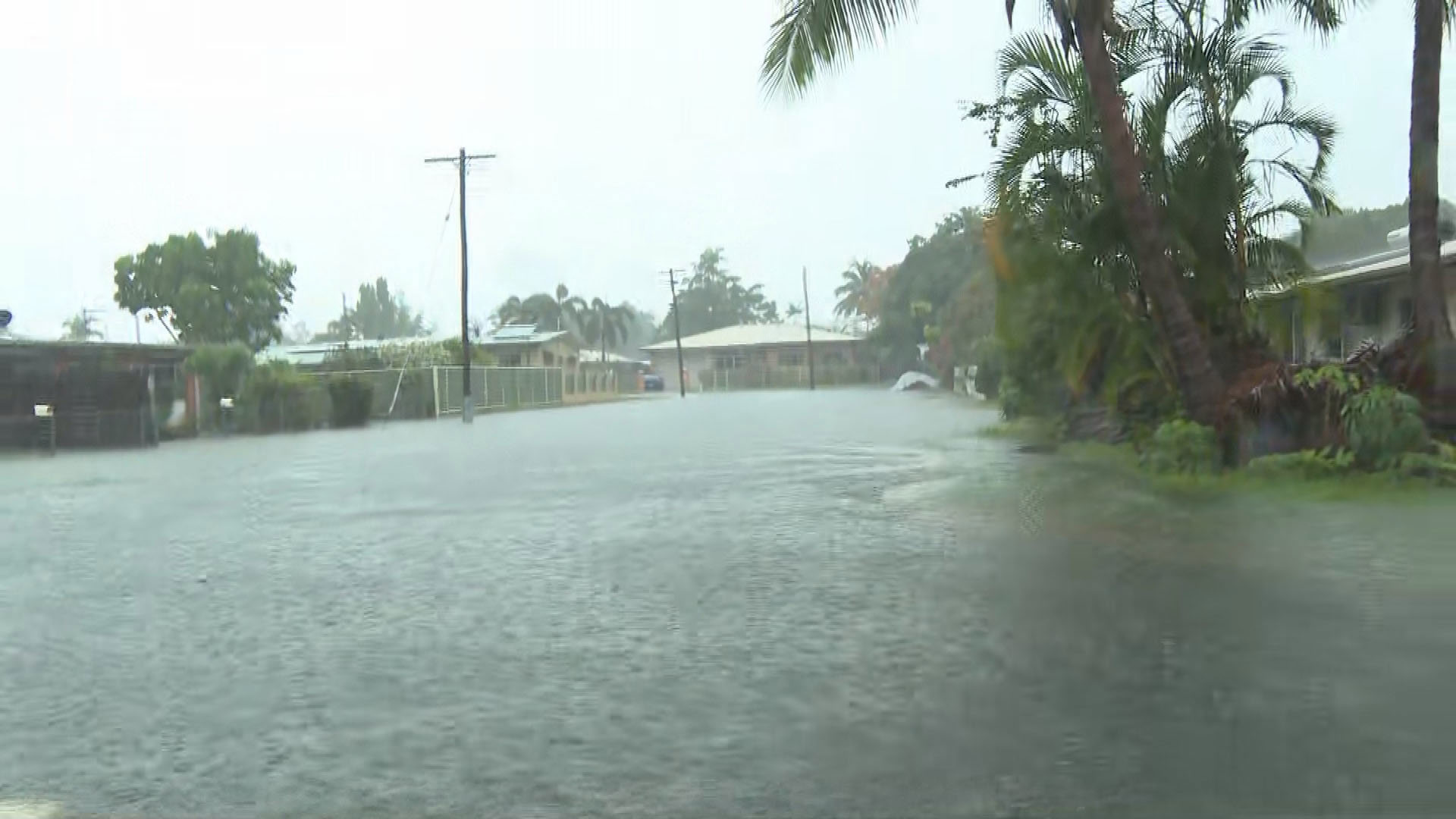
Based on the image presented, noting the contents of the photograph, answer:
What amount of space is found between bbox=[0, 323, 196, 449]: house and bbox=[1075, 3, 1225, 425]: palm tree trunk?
73.5ft

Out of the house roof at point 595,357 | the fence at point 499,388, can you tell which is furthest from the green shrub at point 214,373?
the house roof at point 595,357

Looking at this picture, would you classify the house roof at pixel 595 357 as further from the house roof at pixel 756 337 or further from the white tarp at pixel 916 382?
the white tarp at pixel 916 382

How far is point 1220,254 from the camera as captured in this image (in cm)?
1717

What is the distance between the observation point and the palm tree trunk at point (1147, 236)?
15.4 m

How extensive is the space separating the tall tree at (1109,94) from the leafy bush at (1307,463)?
43.4 inches

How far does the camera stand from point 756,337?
102125 mm

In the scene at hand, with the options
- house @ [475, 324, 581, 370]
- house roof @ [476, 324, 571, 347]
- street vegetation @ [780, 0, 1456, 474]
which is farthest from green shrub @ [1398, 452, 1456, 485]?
house roof @ [476, 324, 571, 347]

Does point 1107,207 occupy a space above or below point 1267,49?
below

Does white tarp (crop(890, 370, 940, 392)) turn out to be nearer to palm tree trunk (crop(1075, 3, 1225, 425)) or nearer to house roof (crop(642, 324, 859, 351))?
house roof (crop(642, 324, 859, 351))

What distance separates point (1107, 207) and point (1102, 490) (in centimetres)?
401

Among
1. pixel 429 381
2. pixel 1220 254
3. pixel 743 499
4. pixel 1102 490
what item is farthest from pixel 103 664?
pixel 429 381

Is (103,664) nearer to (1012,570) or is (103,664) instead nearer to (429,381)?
(1012,570)

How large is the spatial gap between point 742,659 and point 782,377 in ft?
295

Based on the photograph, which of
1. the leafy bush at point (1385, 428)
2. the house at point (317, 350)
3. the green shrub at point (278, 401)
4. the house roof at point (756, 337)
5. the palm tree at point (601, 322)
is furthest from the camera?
the palm tree at point (601, 322)
